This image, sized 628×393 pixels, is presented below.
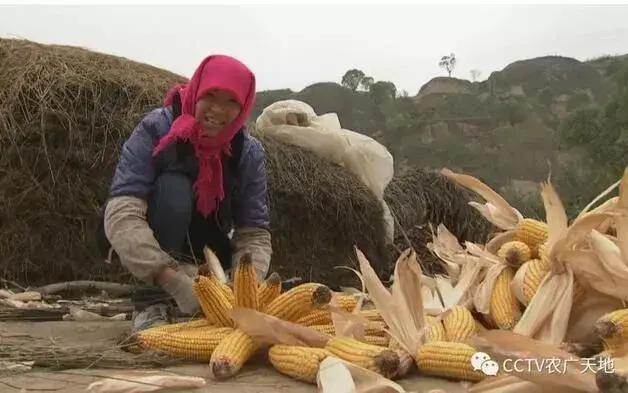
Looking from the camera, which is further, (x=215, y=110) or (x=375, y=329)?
(x=215, y=110)

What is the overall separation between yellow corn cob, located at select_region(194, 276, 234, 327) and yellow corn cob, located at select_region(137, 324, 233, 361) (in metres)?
0.06

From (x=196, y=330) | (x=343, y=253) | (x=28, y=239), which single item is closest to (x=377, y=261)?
(x=343, y=253)

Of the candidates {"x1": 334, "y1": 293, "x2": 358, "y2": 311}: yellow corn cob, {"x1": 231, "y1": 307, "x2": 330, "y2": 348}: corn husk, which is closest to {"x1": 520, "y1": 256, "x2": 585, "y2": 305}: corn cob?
{"x1": 334, "y1": 293, "x2": 358, "y2": 311}: yellow corn cob

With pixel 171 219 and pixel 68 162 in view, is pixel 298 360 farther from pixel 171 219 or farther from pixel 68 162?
pixel 68 162

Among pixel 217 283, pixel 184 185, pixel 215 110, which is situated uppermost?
pixel 215 110

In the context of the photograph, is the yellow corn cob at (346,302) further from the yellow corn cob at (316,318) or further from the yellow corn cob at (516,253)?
the yellow corn cob at (516,253)

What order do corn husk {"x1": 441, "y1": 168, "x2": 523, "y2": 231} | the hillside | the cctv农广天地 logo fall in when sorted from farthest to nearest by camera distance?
the hillside
corn husk {"x1": 441, "y1": 168, "x2": 523, "y2": 231}
the cctv农广天地 logo

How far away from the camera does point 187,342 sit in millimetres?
2332

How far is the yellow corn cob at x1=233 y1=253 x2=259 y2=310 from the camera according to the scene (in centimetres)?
235

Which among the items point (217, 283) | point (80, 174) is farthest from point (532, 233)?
point (80, 174)

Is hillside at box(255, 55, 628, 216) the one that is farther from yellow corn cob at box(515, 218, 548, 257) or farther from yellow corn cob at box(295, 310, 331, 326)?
yellow corn cob at box(295, 310, 331, 326)

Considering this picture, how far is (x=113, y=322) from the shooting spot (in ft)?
11.6

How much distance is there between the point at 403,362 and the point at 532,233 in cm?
93

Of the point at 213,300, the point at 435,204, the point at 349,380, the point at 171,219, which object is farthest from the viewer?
the point at 435,204
